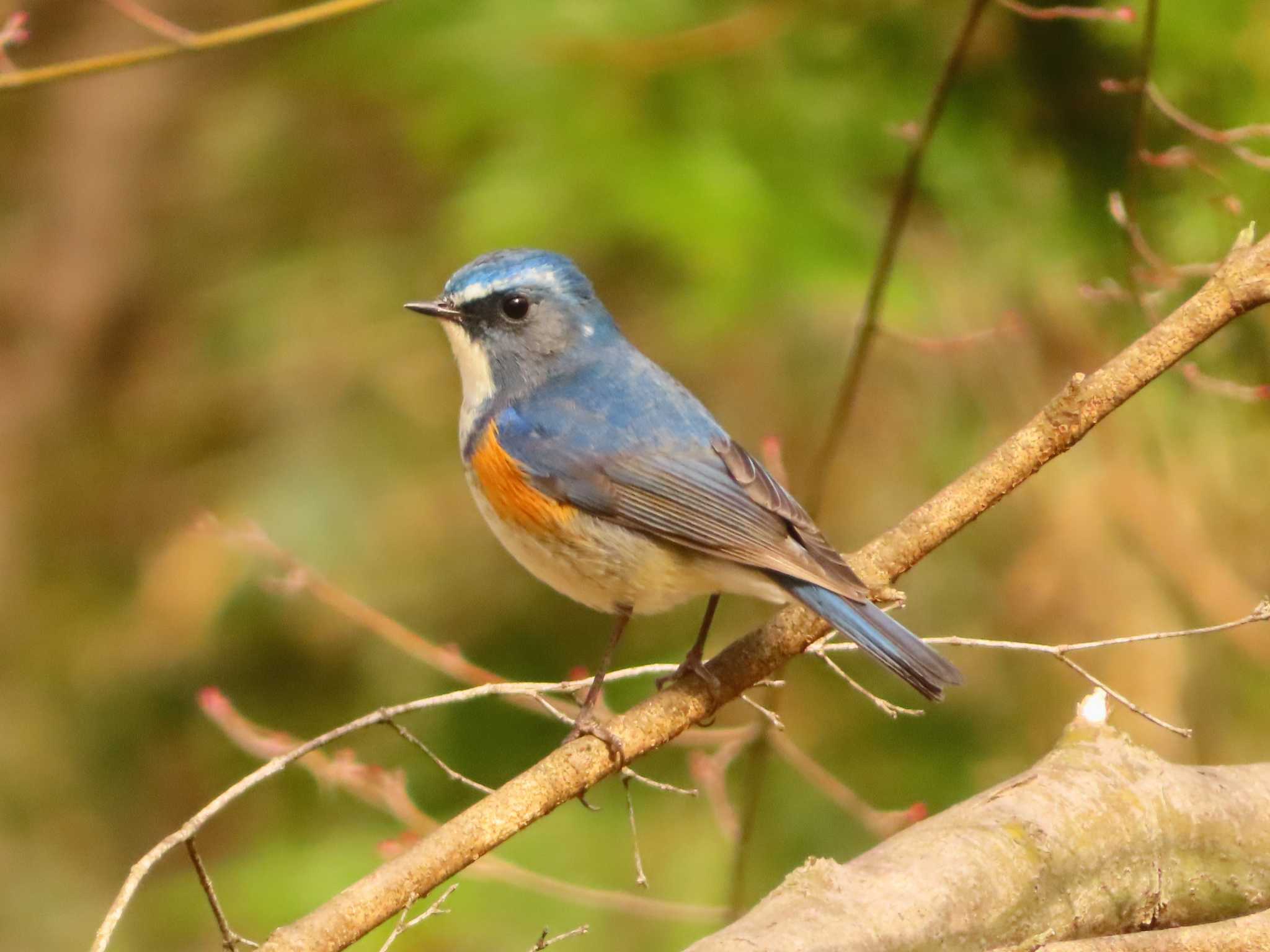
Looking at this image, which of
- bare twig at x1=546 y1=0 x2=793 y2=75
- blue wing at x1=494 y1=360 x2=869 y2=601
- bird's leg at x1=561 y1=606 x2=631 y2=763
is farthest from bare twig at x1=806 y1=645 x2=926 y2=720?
bare twig at x1=546 y1=0 x2=793 y2=75

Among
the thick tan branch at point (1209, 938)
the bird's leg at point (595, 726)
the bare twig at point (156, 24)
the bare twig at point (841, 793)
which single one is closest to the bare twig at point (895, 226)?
the bare twig at point (841, 793)

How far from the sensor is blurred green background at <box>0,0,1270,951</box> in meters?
4.57

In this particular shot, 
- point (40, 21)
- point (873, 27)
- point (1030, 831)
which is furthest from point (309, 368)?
point (1030, 831)

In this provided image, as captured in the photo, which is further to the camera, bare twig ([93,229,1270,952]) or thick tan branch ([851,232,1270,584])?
thick tan branch ([851,232,1270,584])

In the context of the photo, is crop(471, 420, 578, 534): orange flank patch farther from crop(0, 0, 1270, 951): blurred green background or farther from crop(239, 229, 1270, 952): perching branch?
crop(0, 0, 1270, 951): blurred green background

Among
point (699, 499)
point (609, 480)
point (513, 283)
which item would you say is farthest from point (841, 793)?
point (513, 283)

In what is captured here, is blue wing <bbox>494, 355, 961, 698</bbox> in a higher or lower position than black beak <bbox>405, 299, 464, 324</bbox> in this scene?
lower

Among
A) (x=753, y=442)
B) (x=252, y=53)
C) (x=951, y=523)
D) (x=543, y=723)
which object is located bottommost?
(x=543, y=723)

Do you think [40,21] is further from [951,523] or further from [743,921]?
[743,921]

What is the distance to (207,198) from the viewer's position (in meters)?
7.89

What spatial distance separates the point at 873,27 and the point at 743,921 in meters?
3.05

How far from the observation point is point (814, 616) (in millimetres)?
3195

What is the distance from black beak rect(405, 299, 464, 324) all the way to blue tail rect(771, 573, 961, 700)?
3.89ft

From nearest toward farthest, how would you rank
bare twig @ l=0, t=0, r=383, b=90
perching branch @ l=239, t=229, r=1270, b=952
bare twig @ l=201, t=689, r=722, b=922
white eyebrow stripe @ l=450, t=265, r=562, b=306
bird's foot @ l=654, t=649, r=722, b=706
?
perching branch @ l=239, t=229, r=1270, b=952 < bird's foot @ l=654, t=649, r=722, b=706 < bare twig @ l=201, t=689, r=722, b=922 < bare twig @ l=0, t=0, r=383, b=90 < white eyebrow stripe @ l=450, t=265, r=562, b=306
